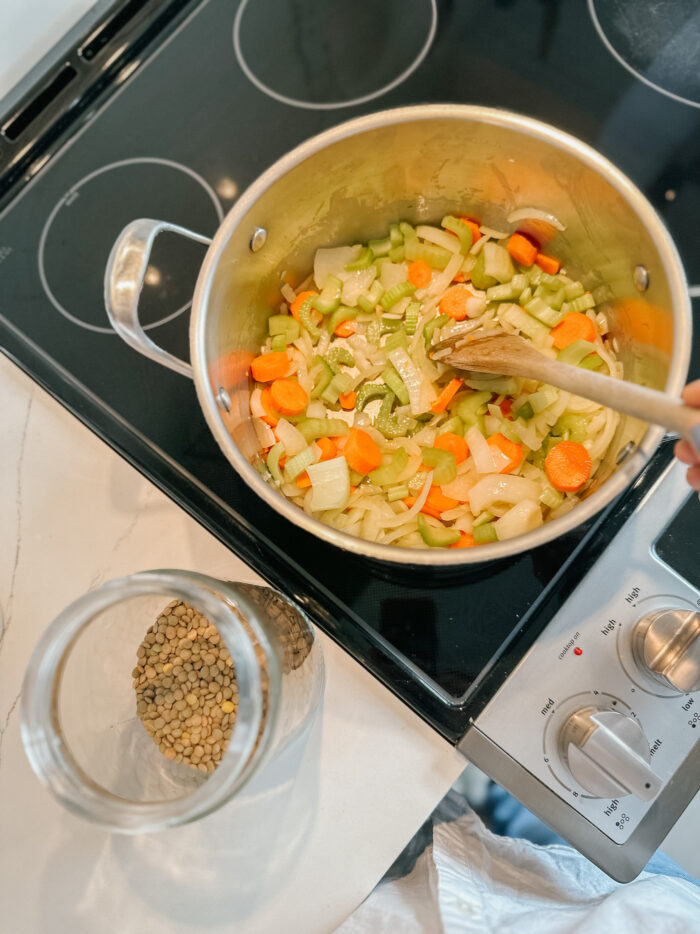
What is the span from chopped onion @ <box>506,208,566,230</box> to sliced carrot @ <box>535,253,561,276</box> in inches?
2.1

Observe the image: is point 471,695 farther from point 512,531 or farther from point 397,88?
point 397,88

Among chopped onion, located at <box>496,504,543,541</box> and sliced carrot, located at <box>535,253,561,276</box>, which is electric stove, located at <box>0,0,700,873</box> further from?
sliced carrot, located at <box>535,253,561,276</box>

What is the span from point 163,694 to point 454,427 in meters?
0.52

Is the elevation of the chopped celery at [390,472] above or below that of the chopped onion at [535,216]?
below

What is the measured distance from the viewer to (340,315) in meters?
1.06

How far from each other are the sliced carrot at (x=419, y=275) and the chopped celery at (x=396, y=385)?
14cm

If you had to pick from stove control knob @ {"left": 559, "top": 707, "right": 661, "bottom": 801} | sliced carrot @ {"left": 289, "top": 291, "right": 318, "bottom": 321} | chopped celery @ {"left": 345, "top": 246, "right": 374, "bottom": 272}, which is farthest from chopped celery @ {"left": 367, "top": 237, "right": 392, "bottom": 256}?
stove control knob @ {"left": 559, "top": 707, "right": 661, "bottom": 801}

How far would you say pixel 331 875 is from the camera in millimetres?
938

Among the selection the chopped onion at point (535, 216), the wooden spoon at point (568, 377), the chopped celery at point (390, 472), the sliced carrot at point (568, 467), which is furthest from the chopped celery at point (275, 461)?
the chopped onion at point (535, 216)

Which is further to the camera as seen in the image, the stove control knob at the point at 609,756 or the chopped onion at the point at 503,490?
the chopped onion at the point at 503,490

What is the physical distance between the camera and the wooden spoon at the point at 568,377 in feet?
2.23

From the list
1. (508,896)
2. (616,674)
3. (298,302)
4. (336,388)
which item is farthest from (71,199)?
(508,896)

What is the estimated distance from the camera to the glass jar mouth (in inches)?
28.1

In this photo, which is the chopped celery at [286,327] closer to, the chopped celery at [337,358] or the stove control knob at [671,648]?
the chopped celery at [337,358]
